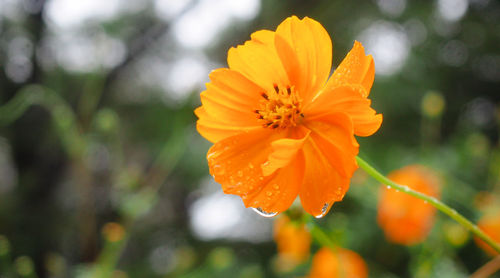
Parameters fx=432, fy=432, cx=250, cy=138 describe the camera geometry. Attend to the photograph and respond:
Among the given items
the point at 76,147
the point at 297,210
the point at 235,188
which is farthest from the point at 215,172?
the point at 76,147

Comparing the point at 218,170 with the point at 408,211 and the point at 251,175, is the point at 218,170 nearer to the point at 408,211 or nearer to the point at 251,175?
the point at 251,175

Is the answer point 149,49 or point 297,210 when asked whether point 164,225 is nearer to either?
point 149,49

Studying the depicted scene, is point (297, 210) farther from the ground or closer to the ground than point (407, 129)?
farther from the ground

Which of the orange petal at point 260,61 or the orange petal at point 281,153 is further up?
the orange petal at point 260,61

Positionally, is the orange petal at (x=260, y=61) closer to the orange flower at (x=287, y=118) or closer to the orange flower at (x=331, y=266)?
the orange flower at (x=287, y=118)

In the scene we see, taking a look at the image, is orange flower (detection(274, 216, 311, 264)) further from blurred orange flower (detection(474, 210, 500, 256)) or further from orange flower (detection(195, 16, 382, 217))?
orange flower (detection(195, 16, 382, 217))

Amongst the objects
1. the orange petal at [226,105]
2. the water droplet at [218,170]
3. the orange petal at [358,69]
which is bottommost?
the water droplet at [218,170]

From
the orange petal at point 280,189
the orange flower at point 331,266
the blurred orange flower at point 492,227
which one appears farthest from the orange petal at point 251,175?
the blurred orange flower at point 492,227
